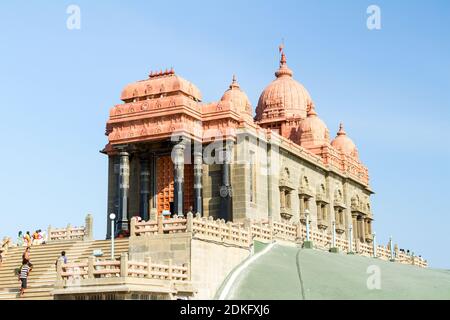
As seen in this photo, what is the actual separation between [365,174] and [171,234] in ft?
109

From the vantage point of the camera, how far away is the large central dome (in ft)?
194

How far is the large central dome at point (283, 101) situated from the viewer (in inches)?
2331

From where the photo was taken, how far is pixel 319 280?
30.3 m

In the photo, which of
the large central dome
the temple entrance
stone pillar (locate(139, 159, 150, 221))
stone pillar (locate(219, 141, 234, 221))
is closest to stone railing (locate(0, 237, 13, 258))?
stone pillar (locate(139, 159, 150, 221))

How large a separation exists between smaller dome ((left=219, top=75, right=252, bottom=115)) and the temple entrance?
4.37 m

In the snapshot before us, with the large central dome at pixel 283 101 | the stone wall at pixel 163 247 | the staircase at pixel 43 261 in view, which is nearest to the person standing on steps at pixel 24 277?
the staircase at pixel 43 261

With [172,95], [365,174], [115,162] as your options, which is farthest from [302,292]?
[365,174]

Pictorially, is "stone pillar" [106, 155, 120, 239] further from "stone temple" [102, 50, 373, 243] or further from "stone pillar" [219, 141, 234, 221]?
"stone pillar" [219, 141, 234, 221]

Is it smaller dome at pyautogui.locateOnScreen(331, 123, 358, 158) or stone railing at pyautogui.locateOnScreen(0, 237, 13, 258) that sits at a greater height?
smaller dome at pyautogui.locateOnScreen(331, 123, 358, 158)

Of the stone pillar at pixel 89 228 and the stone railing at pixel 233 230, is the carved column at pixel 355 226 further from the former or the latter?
the stone pillar at pixel 89 228

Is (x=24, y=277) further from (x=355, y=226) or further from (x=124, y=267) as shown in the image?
(x=355, y=226)

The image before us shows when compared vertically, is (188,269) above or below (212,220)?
below

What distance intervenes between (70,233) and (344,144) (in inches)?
1109

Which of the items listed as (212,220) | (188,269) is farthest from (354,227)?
(188,269)
